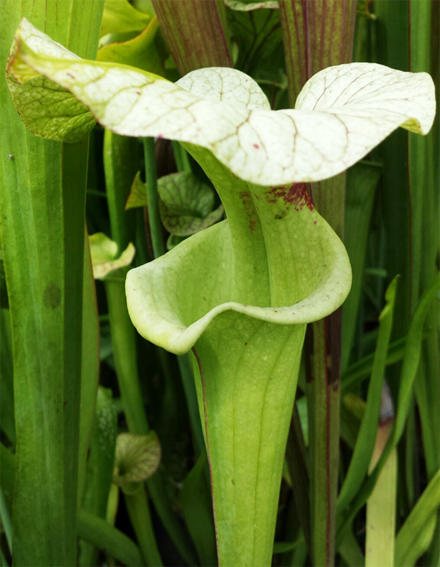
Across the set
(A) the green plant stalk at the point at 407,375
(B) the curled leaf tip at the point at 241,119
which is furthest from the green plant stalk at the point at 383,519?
(B) the curled leaf tip at the point at 241,119

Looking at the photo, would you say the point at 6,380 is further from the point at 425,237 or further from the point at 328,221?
the point at 425,237

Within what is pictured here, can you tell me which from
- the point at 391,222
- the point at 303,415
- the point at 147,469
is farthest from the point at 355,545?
the point at 391,222

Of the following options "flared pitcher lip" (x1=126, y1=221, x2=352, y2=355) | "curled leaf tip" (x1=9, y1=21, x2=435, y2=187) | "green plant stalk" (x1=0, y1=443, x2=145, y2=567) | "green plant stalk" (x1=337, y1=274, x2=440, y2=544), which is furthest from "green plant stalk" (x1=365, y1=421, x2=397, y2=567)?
"curled leaf tip" (x1=9, y1=21, x2=435, y2=187)

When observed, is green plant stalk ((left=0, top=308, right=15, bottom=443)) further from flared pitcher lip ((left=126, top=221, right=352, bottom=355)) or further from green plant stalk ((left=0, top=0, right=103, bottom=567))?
flared pitcher lip ((left=126, top=221, right=352, bottom=355))

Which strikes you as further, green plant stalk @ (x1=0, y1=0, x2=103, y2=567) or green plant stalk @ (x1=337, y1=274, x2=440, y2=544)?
green plant stalk @ (x1=337, y1=274, x2=440, y2=544)

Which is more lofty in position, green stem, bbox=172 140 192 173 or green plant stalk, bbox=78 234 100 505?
green stem, bbox=172 140 192 173

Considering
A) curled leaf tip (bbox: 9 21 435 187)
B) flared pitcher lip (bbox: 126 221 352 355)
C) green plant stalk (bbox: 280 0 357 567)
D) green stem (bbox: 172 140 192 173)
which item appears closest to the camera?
curled leaf tip (bbox: 9 21 435 187)

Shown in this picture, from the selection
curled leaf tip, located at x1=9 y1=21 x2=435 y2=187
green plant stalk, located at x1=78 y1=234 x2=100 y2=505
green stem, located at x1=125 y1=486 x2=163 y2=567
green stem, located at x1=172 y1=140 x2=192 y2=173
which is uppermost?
curled leaf tip, located at x1=9 y1=21 x2=435 y2=187

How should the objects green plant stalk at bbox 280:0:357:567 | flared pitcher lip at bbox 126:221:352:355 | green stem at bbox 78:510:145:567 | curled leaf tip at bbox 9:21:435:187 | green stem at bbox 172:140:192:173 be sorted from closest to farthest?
curled leaf tip at bbox 9:21:435:187
flared pitcher lip at bbox 126:221:352:355
green plant stalk at bbox 280:0:357:567
green stem at bbox 78:510:145:567
green stem at bbox 172:140:192:173
